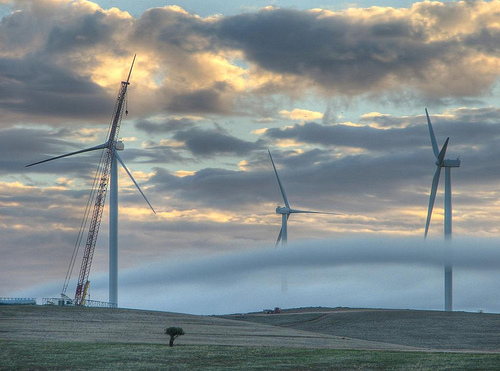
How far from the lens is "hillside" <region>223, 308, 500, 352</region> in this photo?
139625 mm

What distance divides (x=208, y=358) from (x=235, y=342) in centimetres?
2558

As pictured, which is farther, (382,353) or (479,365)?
(382,353)

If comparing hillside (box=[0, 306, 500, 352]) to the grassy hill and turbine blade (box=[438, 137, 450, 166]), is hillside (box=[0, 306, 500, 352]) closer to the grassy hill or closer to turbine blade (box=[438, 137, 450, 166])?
the grassy hill

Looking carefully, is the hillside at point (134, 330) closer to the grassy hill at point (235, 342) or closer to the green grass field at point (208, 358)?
the grassy hill at point (235, 342)

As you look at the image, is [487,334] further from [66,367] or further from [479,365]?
[66,367]

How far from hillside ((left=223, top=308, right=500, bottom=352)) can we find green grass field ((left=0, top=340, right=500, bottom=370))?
40.6m

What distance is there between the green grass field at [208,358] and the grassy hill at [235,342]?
4.1 inches

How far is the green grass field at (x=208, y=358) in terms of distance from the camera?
3169 inches

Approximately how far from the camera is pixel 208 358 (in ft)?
291

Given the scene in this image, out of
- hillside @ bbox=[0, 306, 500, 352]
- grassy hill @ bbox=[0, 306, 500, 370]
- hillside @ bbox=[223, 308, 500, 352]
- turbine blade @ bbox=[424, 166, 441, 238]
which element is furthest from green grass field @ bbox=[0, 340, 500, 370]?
turbine blade @ bbox=[424, 166, 441, 238]

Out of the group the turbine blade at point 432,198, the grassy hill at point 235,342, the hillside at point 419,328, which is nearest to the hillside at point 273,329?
the hillside at point 419,328

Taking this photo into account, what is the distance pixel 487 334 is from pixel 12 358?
9846 centimetres

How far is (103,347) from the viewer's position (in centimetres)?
9900

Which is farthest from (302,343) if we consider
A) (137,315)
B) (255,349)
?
(137,315)
